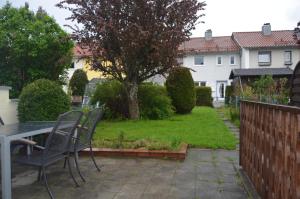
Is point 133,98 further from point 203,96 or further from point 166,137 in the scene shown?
point 203,96

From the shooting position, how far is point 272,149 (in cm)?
377

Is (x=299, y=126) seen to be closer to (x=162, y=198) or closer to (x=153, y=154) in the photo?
(x=162, y=198)

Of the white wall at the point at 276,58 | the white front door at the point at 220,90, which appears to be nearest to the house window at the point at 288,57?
the white wall at the point at 276,58

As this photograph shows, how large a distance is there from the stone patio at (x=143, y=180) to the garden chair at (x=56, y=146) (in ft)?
0.93

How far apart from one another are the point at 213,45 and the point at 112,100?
29.2 metres

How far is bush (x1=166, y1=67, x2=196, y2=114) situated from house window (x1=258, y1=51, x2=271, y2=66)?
76.3 feet

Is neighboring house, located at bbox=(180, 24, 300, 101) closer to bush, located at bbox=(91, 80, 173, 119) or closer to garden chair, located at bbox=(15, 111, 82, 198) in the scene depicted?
bush, located at bbox=(91, 80, 173, 119)

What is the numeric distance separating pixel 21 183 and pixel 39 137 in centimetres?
180

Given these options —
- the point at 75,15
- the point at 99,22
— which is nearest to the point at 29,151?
the point at 99,22

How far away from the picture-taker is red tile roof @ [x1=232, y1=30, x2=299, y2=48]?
3831 centimetres

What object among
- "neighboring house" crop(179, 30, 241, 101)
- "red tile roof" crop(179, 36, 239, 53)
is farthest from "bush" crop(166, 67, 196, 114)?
"red tile roof" crop(179, 36, 239, 53)

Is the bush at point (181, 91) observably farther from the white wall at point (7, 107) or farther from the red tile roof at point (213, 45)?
the red tile roof at point (213, 45)

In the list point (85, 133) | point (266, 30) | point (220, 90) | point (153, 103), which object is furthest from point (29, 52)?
point (266, 30)

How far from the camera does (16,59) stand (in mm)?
13539
